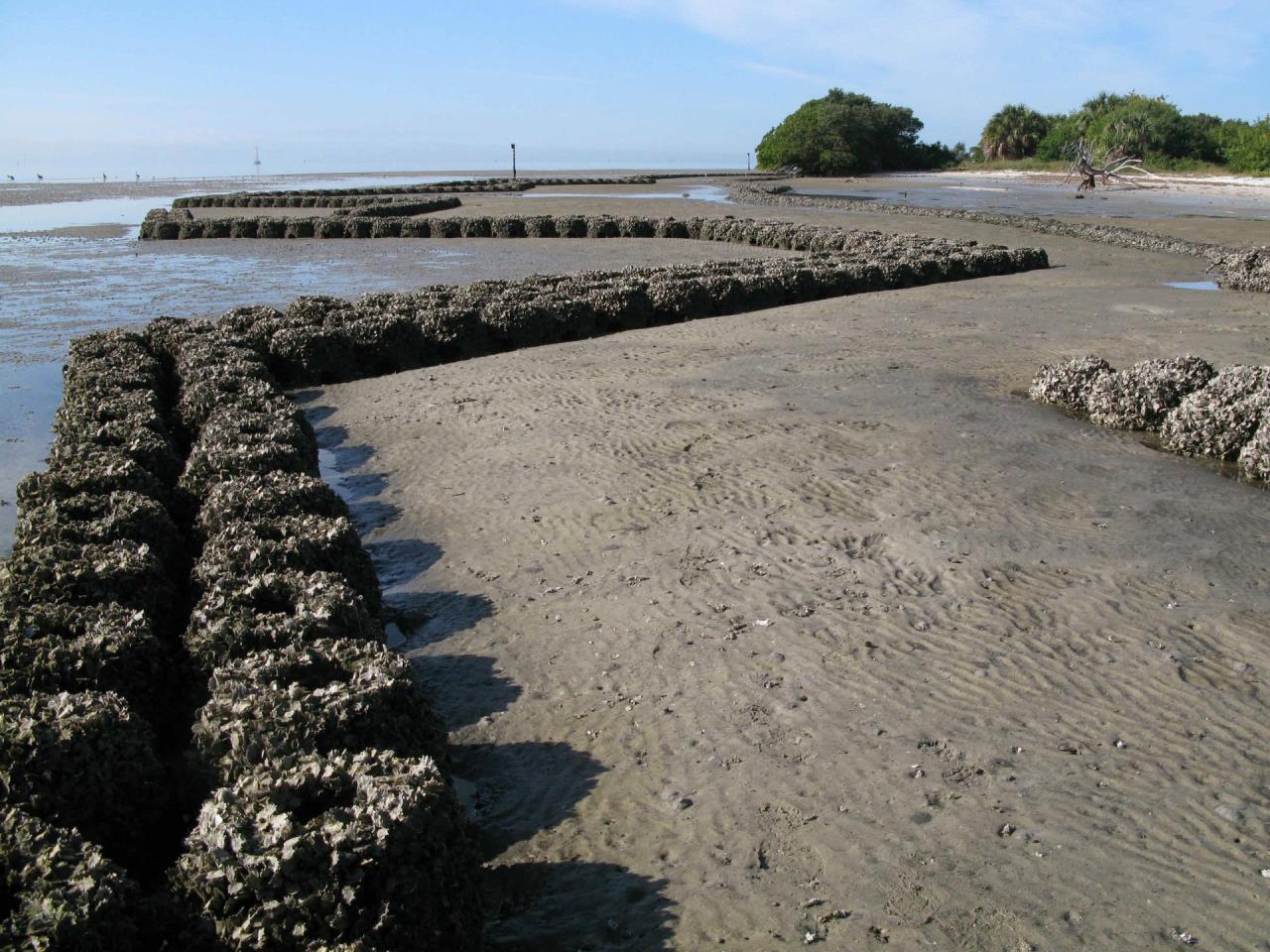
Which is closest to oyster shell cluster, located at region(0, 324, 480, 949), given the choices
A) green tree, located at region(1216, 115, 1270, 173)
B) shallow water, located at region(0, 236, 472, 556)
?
shallow water, located at region(0, 236, 472, 556)

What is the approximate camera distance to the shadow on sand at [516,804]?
4.53 m

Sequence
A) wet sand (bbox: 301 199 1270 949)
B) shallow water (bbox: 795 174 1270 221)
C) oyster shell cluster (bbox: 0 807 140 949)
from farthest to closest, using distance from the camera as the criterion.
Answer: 1. shallow water (bbox: 795 174 1270 221)
2. wet sand (bbox: 301 199 1270 949)
3. oyster shell cluster (bbox: 0 807 140 949)

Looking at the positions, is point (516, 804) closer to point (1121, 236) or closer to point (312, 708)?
point (312, 708)

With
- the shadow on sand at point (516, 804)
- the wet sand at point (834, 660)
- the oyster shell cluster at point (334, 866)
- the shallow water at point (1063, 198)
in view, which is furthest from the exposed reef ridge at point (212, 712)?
the shallow water at point (1063, 198)

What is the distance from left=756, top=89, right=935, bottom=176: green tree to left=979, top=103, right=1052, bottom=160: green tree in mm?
6219

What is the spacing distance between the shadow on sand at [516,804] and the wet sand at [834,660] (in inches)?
0.7

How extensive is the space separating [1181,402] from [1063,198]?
161ft

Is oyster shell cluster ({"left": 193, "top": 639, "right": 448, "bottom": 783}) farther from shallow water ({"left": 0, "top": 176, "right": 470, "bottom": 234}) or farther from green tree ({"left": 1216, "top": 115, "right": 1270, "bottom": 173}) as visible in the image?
green tree ({"left": 1216, "top": 115, "right": 1270, "bottom": 173})

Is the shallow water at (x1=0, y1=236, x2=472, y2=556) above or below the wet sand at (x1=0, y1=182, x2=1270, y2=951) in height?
above

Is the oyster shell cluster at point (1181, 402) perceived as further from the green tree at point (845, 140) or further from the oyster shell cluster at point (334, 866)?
the green tree at point (845, 140)

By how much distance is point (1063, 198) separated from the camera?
54.8m

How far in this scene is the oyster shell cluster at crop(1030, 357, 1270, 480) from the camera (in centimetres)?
1025

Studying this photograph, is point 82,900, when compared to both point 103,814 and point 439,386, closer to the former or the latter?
point 103,814

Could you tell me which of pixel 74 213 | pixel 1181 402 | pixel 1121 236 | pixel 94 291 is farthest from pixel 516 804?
pixel 74 213
